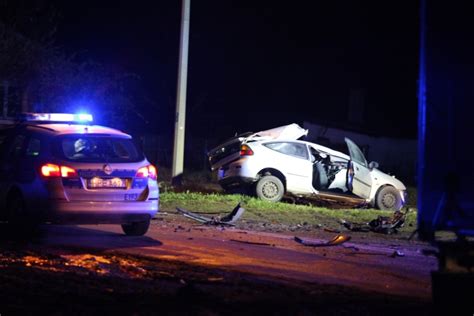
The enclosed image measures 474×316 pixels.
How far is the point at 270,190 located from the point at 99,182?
24.4 ft

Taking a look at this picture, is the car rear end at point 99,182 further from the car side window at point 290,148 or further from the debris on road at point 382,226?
the car side window at point 290,148

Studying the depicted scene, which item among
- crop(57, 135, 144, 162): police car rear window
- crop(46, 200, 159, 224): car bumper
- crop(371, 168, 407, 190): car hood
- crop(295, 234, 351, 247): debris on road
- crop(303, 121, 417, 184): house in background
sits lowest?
crop(295, 234, 351, 247): debris on road

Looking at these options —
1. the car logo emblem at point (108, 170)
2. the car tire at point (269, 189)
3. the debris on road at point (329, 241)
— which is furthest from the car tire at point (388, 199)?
the car logo emblem at point (108, 170)

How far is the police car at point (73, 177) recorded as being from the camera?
10523mm

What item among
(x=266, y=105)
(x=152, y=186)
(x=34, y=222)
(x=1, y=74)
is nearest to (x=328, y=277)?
(x=152, y=186)

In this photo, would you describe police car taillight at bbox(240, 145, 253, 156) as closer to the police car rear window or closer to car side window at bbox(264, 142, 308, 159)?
car side window at bbox(264, 142, 308, 159)

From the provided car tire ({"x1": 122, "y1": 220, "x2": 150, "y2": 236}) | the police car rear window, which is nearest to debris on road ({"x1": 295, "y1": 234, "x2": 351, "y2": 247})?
car tire ({"x1": 122, "y1": 220, "x2": 150, "y2": 236})

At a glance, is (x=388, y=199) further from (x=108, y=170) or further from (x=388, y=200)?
(x=108, y=170)

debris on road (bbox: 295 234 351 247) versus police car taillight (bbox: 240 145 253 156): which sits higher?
police car taillight (bbox: 240 145 253 156)

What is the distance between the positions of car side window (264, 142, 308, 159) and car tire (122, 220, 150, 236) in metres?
6.41

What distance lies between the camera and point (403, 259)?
35.6 ft

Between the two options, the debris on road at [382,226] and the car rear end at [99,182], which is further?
the debris on road at [382,226]

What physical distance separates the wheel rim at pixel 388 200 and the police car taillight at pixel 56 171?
9.40m

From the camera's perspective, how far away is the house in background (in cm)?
3309
